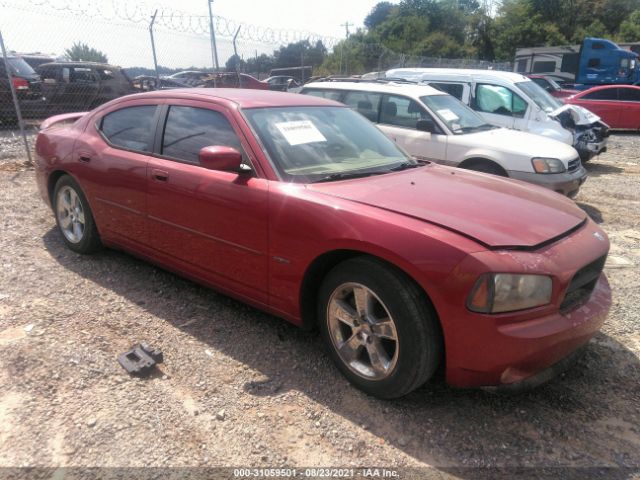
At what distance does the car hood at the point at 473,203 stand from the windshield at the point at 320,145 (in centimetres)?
17

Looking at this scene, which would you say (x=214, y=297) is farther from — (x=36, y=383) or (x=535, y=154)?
(x=535, y=154)

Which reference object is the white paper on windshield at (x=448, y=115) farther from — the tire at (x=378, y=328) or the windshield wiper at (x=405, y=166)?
the tire at (x=378, y=328)

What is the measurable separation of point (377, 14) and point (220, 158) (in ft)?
319

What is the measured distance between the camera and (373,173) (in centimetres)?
323

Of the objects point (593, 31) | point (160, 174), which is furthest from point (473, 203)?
point (593, 31)

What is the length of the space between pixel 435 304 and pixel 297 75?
82.7 ft

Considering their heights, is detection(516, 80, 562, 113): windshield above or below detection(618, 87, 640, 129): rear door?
above

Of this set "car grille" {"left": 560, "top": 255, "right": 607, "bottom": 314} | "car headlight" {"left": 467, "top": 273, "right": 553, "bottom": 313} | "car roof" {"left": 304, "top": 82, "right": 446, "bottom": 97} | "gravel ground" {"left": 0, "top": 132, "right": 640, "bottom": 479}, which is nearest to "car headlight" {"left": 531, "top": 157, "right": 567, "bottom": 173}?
"car roof" {"left": 304, "top": 82, "right": 446, "bottom": 97}

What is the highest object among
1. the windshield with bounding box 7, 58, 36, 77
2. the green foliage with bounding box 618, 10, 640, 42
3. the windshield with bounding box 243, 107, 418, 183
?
the green foliage with bounding box 618, 10, 640, 42

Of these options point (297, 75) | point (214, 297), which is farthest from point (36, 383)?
point (297, 75)

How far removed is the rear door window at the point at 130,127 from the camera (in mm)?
3801

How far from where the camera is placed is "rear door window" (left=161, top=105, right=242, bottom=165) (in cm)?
330

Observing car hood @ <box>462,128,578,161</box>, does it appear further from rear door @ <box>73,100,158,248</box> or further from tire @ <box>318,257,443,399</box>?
tire @ <box>318,257,443,399</box>

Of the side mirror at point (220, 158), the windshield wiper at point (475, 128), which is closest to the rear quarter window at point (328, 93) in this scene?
the windshield wiper at point (475, 128)
